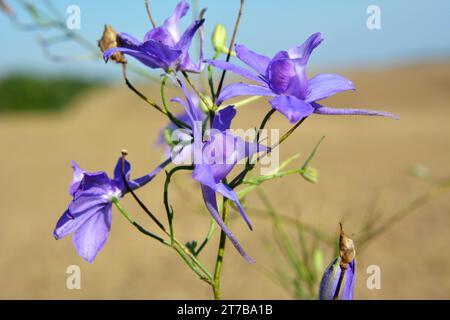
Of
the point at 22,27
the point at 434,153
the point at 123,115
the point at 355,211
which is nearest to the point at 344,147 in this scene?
the point at 434,153

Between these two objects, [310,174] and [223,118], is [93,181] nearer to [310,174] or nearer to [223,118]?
[223,118]

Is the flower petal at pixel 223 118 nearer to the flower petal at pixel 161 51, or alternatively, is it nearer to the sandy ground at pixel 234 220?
the flower petal at pixel 161 51

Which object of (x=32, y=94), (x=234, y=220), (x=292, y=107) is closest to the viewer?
(x=292, y=107)

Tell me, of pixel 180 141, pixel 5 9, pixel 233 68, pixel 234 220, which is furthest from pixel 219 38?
pixel 234 220

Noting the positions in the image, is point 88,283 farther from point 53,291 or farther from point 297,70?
point 297,70

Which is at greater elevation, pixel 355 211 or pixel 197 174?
pixel 197 174

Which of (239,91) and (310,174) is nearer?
(239,91)
